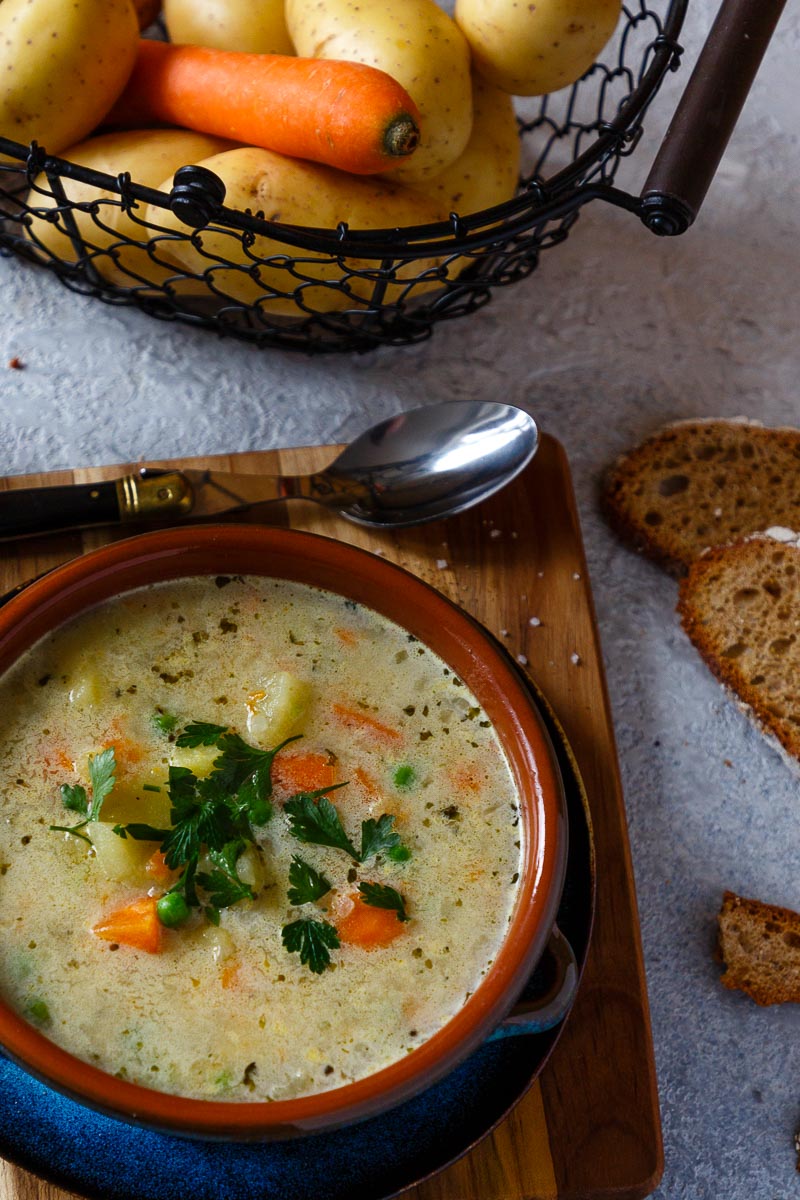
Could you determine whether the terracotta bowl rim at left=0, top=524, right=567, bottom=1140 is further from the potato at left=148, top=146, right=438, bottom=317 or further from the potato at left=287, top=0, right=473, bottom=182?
the potato at left=287, top=0, right=473, bottom=182

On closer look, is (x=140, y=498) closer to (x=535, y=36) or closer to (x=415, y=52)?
(x=415, y=52)

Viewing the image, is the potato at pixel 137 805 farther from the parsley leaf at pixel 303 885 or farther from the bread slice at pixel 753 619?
the bread slice at pixel 753 619

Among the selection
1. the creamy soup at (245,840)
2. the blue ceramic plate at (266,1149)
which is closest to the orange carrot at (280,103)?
the creamy soup at (245,840)

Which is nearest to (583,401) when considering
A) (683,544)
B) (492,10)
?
(683,544)

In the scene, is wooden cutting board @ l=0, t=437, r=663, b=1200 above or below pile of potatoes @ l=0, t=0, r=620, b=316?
below

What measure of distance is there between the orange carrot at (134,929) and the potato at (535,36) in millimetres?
1197

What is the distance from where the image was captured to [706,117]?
1484 mm

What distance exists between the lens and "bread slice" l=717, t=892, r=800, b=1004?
1700mm

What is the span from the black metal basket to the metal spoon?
18 cm

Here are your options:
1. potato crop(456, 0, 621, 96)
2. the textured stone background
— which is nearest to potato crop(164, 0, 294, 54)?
potato crop(456, 0, 621, 96)

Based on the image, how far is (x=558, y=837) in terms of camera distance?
136cm

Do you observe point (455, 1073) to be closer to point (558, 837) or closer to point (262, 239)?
point (558, 837)

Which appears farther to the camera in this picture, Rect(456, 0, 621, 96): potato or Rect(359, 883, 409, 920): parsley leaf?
Rect(456, 0, 621, 96): potato

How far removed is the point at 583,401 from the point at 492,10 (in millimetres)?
661
